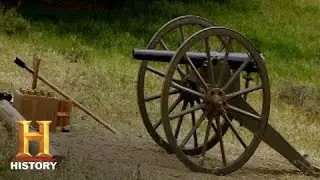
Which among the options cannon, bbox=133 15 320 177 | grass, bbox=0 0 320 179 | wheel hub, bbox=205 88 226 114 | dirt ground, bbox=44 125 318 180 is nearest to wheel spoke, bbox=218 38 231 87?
cannon, bbox=133 15 320 177

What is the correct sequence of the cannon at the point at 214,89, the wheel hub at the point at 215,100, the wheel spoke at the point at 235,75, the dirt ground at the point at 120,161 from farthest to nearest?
1. the wheel spoke at the point at 235,75
2. the wheel hub at the point at 215,100
3. the cannon at the point at 214,89
4. the dirt ground at the point at 120,161

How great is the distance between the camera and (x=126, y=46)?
18.4m

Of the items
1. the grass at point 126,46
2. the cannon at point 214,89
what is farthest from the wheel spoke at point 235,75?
the grass at point 126,46

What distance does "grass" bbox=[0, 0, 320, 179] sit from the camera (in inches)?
499

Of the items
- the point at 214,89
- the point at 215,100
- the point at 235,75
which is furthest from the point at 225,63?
the point at 215,100

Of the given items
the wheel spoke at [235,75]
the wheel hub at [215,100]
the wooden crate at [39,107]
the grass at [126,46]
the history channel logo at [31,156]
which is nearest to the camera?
the history channel logo at [31,156]

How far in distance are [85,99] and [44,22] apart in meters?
8.05

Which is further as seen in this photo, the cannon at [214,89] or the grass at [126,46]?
the grass at [126,46]

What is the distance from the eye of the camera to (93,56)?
16.4 m

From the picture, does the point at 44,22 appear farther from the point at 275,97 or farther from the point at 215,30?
the point at 215,30

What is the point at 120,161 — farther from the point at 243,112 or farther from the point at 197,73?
the point at 243,112

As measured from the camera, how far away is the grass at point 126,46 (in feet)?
41.6

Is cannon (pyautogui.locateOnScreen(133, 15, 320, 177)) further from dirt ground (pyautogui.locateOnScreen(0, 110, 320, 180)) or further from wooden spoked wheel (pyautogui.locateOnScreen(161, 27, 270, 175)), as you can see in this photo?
dirt ground (pyautogui.locateOnScreen(0, 110, 320, 180))

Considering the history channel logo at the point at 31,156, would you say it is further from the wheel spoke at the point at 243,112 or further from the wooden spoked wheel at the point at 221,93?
the wheel spoke at the point at 243,112
